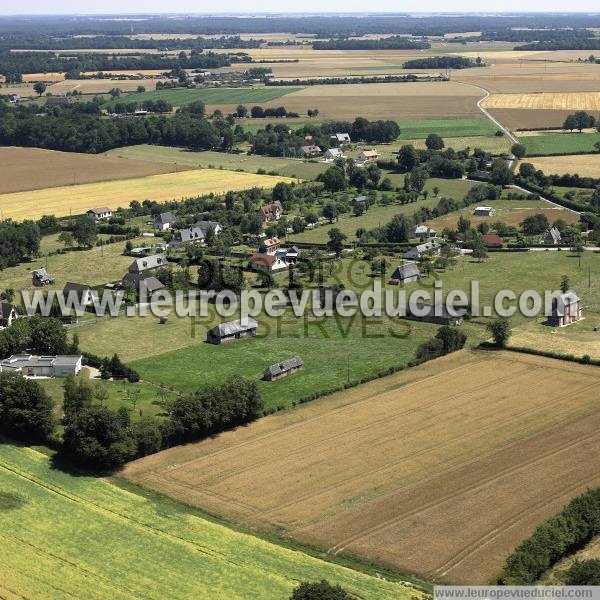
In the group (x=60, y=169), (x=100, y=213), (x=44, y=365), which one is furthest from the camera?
(x=60, y=169)

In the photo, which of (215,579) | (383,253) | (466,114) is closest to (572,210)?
(383,253)

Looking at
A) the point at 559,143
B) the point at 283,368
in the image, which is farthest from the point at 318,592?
the point at 559,143

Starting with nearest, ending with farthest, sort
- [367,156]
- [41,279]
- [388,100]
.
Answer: [41,279] < [367,156] < [388,100]

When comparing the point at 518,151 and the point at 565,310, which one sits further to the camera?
the point at 518,151

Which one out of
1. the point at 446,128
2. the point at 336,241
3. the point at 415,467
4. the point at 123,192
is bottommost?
the point at 415,467

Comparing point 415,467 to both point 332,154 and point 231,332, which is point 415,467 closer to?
point 231,332

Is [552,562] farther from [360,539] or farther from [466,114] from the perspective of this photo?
[466,114]
